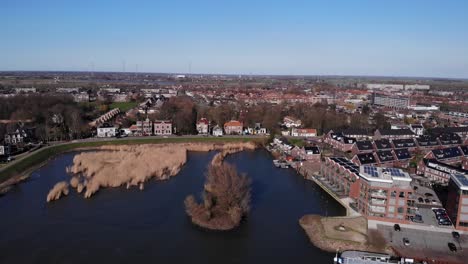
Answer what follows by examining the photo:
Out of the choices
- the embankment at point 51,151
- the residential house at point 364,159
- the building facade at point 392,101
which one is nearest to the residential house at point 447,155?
the residential house at point 364,159

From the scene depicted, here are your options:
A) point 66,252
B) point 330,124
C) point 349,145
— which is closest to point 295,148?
point 349,145

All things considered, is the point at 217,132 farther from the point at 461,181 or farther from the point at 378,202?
the point at 461,181

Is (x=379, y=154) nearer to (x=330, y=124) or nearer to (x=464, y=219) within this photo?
(x=464, y=219)

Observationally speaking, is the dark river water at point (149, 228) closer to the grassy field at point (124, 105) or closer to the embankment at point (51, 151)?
the embankment at point (51, 151)

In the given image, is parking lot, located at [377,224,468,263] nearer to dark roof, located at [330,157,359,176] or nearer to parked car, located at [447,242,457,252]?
parked car, located at [447,242,457,252]

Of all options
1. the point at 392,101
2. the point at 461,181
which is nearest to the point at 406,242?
the point at 461,181

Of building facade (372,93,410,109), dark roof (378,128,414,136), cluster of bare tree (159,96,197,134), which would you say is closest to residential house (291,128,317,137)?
dark roof (378,128,414,136)

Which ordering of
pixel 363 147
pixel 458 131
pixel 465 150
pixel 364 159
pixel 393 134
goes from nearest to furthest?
pixel 364 159
pixel 465 150
pixel 363 147
pixel 393 134
pixel 458 131
